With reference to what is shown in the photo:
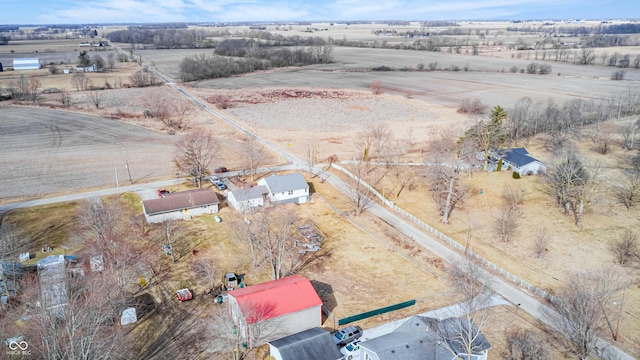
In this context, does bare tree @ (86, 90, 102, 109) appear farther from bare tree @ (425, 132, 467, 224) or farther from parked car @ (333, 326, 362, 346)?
parked car @ (333, 326, 362, 346)

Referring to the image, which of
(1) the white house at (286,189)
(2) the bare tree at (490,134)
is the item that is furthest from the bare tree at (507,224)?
(1) the white house at (286,189)

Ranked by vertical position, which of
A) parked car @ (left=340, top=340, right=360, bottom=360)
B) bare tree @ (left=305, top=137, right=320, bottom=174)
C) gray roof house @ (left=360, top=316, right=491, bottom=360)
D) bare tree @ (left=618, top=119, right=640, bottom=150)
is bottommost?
parked car @ (left=340, top=340, right=360, bottom=360)

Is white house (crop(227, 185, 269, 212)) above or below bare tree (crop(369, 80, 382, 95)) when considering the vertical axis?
below

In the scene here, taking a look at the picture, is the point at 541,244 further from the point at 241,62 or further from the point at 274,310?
the point at 241,62

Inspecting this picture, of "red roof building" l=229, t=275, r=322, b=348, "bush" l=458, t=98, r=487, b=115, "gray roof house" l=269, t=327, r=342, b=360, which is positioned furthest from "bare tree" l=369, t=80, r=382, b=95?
"gray roof house" l=269, t=327, r=342, b=360

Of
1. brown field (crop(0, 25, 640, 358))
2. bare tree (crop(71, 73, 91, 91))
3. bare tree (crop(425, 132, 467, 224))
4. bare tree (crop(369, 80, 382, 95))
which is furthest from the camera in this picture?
bare tree (crop(369, 80, 382, 95))

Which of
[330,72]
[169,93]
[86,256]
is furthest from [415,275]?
[330,72]

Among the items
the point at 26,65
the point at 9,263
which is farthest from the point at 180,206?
the point at 26,65
